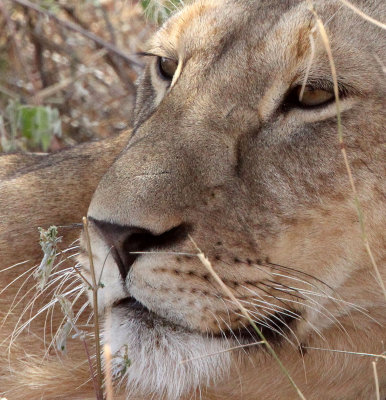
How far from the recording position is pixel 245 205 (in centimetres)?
221

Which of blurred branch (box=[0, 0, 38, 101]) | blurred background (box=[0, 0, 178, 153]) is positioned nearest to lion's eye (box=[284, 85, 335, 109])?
blurred background (box=[0, 0, 178, 153])

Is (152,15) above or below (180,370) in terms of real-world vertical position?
above

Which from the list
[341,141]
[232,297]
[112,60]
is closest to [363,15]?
[341,141]

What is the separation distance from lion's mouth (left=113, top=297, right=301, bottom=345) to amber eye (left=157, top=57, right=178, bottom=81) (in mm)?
Answer: 928

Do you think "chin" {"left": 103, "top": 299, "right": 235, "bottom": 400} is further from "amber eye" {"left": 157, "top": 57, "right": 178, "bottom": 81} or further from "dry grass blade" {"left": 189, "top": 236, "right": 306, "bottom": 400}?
"amber eye" {"left": 157, "top": 57, "right": 178, "bottom": 81}

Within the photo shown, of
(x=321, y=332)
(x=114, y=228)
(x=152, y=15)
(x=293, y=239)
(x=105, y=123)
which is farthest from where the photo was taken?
(x=105, y=123)

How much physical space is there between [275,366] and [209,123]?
0.75 metres

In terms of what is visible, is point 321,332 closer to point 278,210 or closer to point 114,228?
point 278,210

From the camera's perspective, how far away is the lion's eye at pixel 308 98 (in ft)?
7.64

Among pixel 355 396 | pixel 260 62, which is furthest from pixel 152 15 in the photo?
pixel 355 396

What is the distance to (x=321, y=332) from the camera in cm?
240

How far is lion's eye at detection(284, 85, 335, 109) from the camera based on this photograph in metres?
2.33

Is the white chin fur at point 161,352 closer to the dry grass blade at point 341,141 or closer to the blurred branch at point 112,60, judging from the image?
the dry grass blade at point 341,141

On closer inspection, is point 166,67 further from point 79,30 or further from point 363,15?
point 79,30
